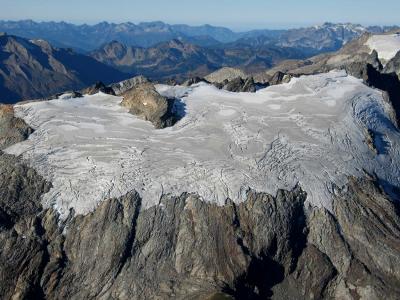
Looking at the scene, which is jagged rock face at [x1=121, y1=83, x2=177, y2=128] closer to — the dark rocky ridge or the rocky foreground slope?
the dark rocky ridge

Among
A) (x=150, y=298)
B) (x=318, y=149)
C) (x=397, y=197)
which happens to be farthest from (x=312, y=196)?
(x=150, y=298)

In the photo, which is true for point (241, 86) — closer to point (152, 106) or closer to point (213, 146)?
point (152, 106)

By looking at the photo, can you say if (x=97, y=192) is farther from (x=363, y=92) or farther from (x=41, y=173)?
(x=363, y=92)

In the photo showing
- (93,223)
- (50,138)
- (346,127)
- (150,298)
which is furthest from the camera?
(346,127)

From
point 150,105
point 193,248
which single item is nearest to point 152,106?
point 150,105

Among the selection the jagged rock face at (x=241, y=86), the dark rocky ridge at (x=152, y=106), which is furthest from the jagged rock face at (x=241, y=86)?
the dark rocky ridge at (x=152, y=106)

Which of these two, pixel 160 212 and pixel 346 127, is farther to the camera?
pixel 346 127
